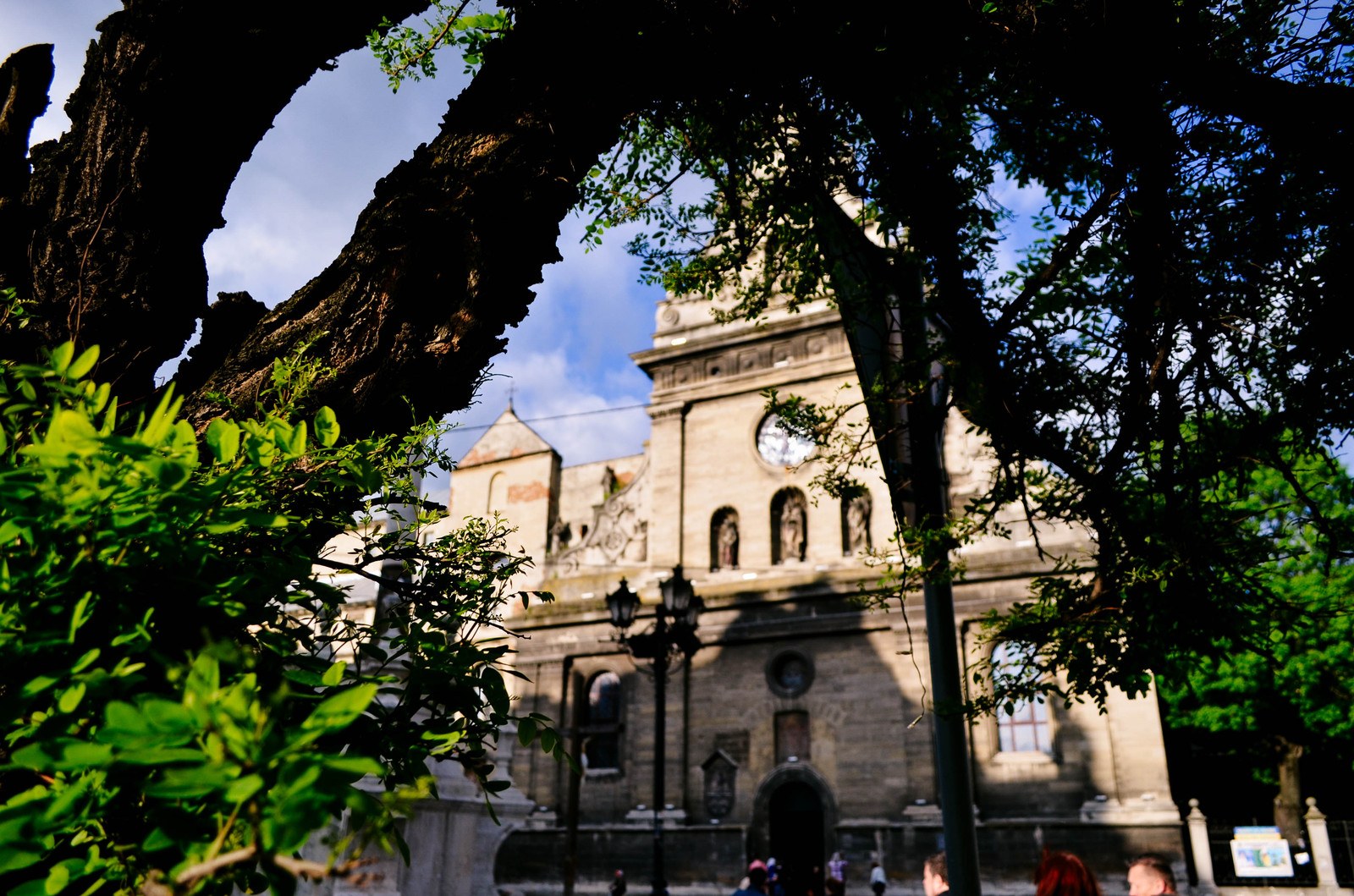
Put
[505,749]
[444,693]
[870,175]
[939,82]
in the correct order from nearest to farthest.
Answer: [444,693] < [939,82] < [870,175] < [505,749]

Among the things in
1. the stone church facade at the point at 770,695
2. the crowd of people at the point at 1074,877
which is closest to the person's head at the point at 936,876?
the crowd of people at the point at 1074,877

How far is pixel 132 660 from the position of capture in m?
1.20

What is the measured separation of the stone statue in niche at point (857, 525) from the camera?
21344 mm

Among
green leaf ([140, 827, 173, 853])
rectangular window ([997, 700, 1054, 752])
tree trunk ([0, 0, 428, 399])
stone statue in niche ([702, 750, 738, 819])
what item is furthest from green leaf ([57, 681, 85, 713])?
stone statue in niche ([702, 750, 738, 819])

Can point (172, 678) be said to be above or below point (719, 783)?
above

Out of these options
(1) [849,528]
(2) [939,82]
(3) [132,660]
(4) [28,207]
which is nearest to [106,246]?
(4) [28,207]

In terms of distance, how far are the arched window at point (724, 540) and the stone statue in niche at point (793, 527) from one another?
1287mm

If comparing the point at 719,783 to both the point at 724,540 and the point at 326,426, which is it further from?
the point at 326,426

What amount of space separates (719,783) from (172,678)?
21.2 meters

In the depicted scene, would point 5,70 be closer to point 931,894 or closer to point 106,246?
point 106,246

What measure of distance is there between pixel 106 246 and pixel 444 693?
1.57 meters

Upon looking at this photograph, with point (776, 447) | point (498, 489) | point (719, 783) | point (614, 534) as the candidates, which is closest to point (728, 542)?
point (776, 447)

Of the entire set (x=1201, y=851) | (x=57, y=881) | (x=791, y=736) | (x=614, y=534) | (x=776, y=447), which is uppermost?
(x=776, y=447)

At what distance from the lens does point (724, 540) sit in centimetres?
2305
